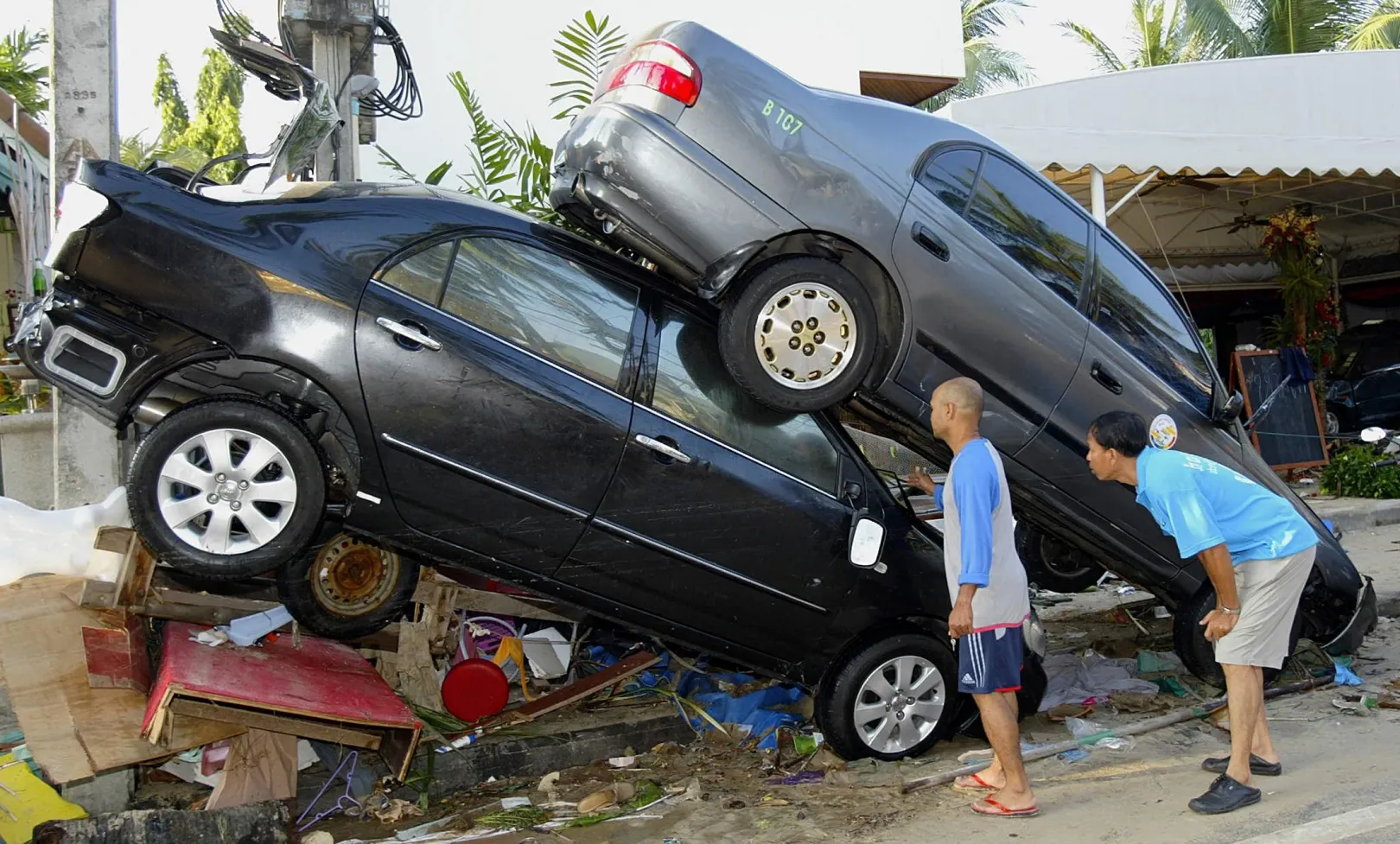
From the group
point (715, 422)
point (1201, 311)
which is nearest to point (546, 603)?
point (715, 422)

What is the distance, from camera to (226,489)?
3818 mm

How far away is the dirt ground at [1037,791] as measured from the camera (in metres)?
3.91

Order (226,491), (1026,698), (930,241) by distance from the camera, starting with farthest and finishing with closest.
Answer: (1026,698) → (930,241) → (226,491)

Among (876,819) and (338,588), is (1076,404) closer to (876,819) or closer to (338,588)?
(876,819)

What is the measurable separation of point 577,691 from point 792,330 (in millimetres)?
2029

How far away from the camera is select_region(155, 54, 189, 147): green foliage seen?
3850 cm

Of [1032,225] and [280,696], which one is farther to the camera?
[1032,225]

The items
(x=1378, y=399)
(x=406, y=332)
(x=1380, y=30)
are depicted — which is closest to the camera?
(x=406, y=332)

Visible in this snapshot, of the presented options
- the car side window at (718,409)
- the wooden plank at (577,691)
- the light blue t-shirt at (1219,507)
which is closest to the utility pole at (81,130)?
the wooden plank at (577,691)

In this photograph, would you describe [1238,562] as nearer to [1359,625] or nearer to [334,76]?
[1359,625]

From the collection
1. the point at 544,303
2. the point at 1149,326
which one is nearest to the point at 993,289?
the point at 1149,326

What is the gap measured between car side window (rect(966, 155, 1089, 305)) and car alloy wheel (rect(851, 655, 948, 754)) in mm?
1720

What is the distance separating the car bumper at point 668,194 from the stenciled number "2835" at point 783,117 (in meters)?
0.28

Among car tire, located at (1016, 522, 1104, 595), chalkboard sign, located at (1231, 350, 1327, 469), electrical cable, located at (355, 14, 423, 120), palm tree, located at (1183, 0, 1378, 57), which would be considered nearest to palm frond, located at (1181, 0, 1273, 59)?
palm tree, located at (1183, 0, 1378, 57)
